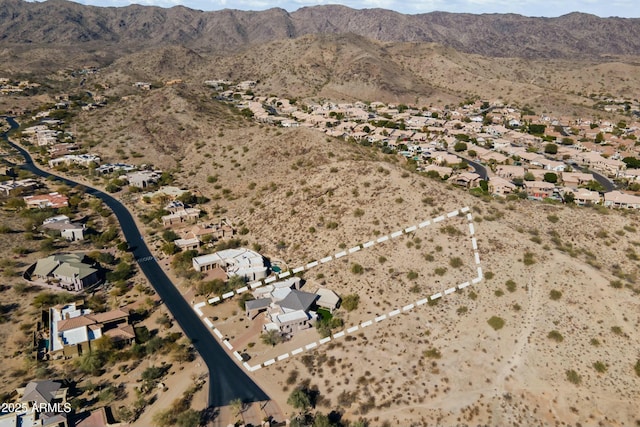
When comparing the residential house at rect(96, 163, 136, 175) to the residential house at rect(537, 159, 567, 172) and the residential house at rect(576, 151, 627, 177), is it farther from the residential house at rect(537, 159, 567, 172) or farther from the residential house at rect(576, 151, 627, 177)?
the residential house at rect(576, 151, 627, 177)

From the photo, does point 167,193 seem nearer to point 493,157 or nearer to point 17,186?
point 17,186

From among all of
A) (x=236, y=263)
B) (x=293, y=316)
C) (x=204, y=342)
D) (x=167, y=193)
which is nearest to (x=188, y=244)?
(x=236, y=263)

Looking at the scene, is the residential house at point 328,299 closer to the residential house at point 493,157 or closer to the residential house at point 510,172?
the residential house at point 510,172

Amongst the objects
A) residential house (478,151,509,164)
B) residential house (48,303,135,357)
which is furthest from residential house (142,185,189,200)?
residential house (478,151,509,164)

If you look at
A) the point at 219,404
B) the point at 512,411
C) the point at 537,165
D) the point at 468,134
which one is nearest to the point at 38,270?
the point at 219,404

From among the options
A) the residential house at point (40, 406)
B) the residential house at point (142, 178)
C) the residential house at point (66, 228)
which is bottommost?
the residential house at point (40, 406)

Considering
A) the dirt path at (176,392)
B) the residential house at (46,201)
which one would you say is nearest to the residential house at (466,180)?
the dirt path at (176,392)
